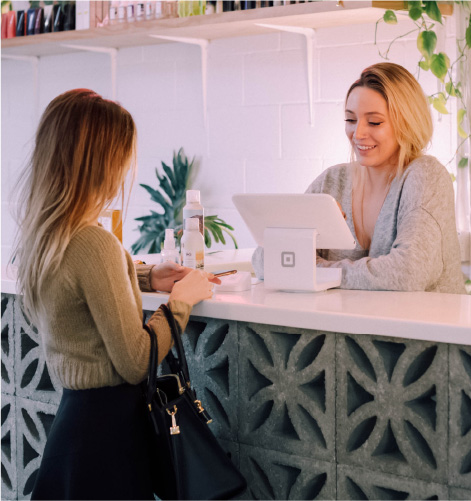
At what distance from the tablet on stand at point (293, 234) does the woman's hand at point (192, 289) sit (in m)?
0.22

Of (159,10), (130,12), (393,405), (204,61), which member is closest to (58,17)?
(130,12)

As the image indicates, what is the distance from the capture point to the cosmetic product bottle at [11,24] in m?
4.33

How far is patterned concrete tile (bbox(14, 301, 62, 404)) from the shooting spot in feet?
6.55

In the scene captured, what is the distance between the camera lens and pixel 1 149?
189 inches

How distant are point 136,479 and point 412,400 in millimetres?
570

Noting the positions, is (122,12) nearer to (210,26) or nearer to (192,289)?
(210,26)

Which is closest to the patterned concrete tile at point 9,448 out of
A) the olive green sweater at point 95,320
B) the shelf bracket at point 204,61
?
the olive green sweater at point 95,320

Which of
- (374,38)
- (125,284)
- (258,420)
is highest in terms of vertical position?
(374,38)

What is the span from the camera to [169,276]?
1.80 m

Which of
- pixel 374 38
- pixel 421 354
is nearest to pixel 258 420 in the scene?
pixel 421 354

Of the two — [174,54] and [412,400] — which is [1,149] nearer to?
[174,54]

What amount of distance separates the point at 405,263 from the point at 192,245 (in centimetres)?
56

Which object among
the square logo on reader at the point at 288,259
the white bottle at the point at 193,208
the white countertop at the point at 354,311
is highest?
the white bottle at the point at 193,208

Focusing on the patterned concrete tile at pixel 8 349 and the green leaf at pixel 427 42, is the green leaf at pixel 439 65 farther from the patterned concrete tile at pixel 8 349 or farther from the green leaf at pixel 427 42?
the patterned concrete tile at pixel 8 349
